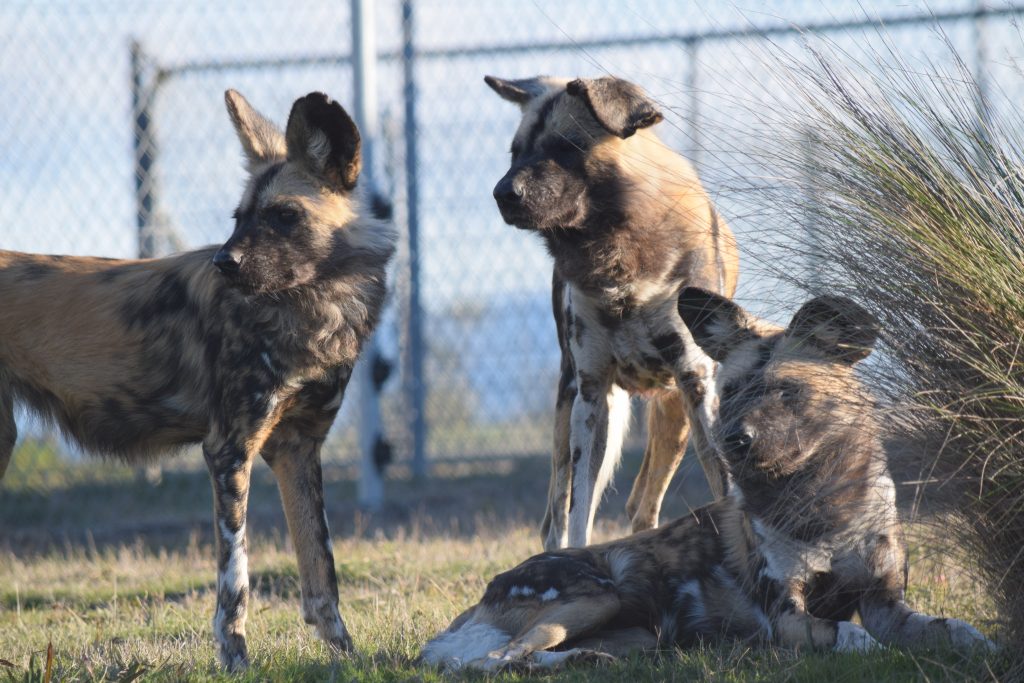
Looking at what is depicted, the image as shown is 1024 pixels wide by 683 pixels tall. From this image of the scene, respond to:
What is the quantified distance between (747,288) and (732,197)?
0.88 ft

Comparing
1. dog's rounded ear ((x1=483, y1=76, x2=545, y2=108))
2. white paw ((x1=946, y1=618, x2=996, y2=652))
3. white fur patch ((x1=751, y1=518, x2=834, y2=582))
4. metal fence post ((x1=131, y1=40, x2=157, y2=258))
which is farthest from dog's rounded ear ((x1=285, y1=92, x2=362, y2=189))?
metal fence post ((x1=131, y1=40, x2=157, y2=258))

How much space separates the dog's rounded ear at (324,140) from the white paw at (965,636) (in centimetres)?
259

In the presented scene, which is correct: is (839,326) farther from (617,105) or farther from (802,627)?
(617,105)

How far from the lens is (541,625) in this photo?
3.41 metres

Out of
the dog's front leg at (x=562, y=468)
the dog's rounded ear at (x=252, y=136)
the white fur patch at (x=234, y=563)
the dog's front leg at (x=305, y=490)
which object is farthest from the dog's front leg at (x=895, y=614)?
the dog's rounded ear at (x=252, y=136)

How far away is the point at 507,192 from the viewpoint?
167 inches

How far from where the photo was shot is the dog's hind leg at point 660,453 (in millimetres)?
4973

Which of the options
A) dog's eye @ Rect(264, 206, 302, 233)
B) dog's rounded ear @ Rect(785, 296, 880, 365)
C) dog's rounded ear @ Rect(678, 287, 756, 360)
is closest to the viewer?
dog's rounded ear @ Rect(785, 296, 880, 365)

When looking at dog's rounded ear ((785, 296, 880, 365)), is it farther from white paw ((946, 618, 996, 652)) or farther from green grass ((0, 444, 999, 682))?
white paw ((946, 618, 996, 652))

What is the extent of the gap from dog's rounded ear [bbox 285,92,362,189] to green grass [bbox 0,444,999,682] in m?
1.65

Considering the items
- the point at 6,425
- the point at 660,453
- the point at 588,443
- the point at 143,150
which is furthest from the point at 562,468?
the point at 143,150

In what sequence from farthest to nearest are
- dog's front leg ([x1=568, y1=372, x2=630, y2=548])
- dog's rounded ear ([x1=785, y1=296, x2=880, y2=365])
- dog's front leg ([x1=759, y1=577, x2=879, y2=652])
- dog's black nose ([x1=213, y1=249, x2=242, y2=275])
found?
dog's front leg ([x1=568, y1=372, x2=630, y2=548]) → dog's black nose ([x1=213, y1=249, x2=242, y2=275]) → dog's front leg ([x1=759, y1=577, x2=879, y2=652]) → dog's rounded ear ([x1=785, y1=296, x2=880, y2=365])

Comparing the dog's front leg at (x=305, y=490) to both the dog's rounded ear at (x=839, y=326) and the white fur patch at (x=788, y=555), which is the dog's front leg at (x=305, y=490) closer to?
the white fur patch at (x=788, y=555)

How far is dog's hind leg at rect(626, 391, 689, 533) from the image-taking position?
4973mm
